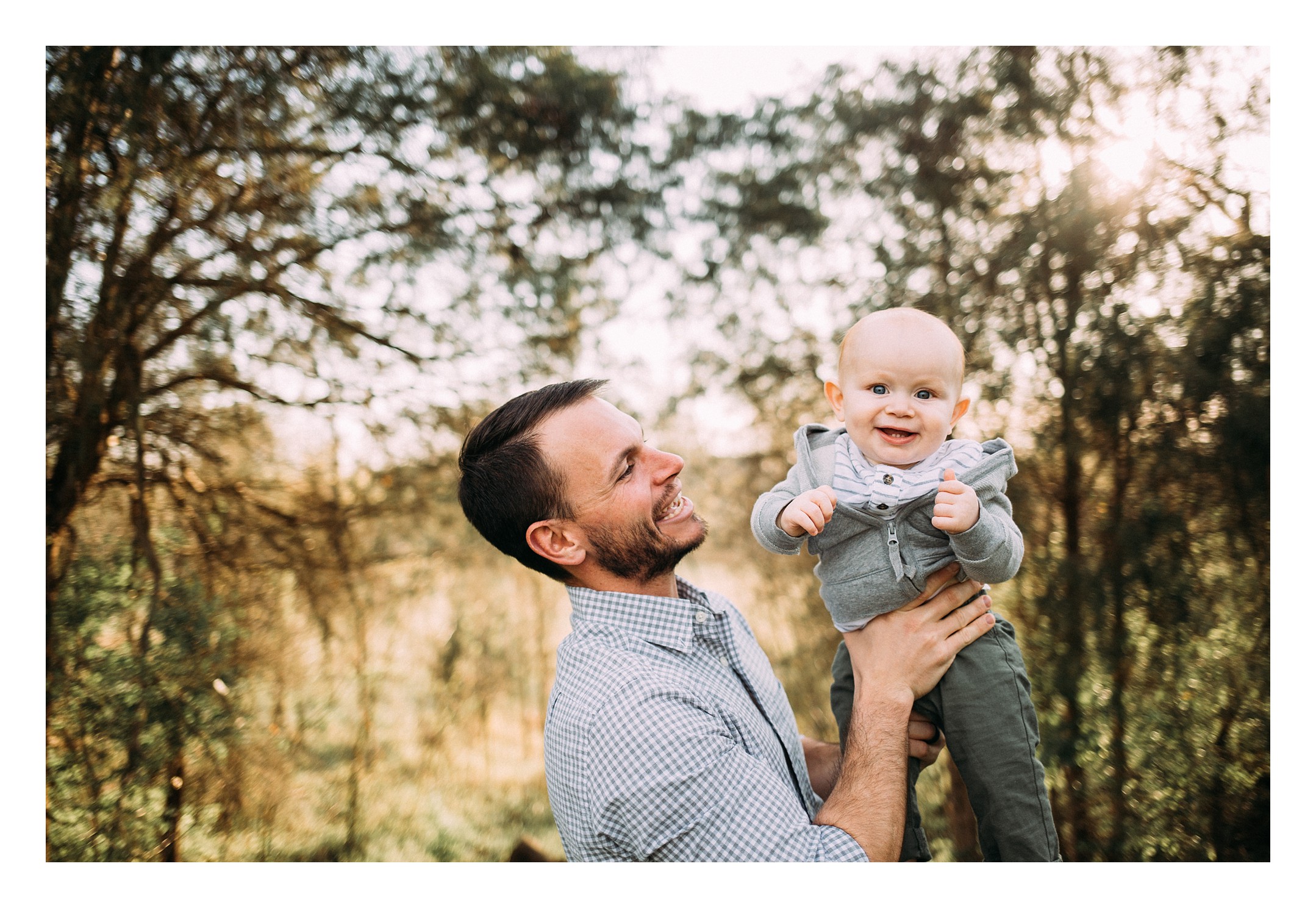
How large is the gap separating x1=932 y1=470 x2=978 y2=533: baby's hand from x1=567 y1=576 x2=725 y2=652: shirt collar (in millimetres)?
421

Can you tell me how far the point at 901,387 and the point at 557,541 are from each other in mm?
631

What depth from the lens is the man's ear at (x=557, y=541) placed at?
1.38 metres

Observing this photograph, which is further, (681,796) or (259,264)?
(259,264)

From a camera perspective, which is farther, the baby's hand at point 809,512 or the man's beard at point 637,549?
the man's beard at point 637,549

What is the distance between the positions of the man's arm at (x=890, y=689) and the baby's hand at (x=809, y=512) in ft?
0.91

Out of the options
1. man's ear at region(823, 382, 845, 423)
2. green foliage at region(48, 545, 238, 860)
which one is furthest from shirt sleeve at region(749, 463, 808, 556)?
green foliage at region(48, 545, 238, 860)

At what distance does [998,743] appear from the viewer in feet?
4.23

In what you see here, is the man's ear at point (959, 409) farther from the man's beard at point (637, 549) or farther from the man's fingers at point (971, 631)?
the man's beard at point (637, 549)

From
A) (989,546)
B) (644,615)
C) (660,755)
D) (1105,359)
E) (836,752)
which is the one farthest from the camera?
(1105,359)

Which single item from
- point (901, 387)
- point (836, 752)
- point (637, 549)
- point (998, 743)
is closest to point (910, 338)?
point (901, 387)

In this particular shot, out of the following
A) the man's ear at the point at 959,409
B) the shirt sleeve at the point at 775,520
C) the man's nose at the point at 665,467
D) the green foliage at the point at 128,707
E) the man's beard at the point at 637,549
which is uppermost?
the man's ear at the point at 959,409

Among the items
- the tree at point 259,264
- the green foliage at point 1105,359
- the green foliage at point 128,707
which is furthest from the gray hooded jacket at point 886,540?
the green foliage at point 128,707

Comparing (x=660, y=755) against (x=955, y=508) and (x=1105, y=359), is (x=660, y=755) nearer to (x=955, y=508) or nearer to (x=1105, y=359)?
(x=955, y=508)
